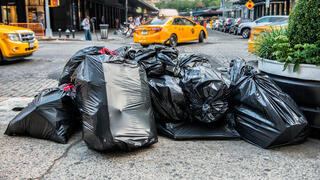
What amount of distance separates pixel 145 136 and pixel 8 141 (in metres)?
1.50

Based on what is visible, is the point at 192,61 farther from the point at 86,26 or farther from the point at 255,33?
the point at 86,26

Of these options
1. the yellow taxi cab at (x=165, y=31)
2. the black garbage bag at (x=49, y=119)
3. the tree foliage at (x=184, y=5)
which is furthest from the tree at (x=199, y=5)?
the black garbage bag at (x=49, y=119)

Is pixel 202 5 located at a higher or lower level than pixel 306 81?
higher

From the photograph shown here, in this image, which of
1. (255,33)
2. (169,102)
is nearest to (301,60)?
(169,102)

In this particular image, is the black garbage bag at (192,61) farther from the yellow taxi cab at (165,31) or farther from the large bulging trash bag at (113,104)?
the yellow taxi cab at (165,31)

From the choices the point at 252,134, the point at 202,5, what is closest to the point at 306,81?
the point at 252,134

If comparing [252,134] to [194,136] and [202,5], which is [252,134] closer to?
[194,136]

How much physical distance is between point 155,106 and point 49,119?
1.11 meters

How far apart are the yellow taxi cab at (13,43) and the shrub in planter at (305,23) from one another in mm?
8056

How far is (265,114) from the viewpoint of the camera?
309cm

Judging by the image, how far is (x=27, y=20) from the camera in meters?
29.7

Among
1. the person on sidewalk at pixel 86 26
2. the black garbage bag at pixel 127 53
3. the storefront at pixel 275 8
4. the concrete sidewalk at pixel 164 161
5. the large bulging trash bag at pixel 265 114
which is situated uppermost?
the storefront at pixel 275 8

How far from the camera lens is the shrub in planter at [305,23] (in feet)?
10.8

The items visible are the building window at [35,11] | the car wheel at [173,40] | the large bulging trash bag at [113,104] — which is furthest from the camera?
the building window at [35,11]
